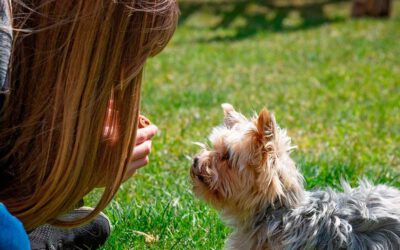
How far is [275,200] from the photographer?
3.42 metres

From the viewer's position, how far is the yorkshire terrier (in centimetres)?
326

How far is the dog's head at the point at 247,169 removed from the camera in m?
3.30

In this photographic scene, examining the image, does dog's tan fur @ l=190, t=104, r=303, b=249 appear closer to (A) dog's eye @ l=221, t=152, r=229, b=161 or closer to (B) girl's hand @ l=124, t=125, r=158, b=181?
(A) dog's eye @ l=221, t=152, r=229, b=161

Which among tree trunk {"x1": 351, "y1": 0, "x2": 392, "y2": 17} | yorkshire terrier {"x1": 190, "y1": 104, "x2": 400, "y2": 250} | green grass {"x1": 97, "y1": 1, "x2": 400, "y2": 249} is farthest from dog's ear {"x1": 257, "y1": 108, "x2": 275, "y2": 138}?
tree trunk {"x1": 351, "y1": 0, "x2": 392, "y2": 17}

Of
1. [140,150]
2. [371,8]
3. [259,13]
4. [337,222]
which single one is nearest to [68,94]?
[140,150]

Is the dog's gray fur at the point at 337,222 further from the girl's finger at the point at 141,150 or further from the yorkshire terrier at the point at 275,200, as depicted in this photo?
the girl's finger at the point at 141,150

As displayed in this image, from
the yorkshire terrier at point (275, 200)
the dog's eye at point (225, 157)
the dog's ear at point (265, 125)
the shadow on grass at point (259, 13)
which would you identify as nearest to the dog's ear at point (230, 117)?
the yorkshire terrier at point (275, 200)

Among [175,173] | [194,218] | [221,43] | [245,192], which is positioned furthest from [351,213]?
[221,43]

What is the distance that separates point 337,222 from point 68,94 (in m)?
1.19

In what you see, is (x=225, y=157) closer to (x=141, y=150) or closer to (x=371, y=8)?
(x=141, y=150)

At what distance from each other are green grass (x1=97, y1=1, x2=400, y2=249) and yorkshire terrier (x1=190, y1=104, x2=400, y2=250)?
580 mm

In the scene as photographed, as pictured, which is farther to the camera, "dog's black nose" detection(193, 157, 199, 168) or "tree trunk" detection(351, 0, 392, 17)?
"tree trunk" detection(351, 0, 392, 17)

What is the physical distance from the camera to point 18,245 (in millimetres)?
2547

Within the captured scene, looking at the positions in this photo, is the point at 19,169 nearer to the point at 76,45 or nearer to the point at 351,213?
the point at 76,45
